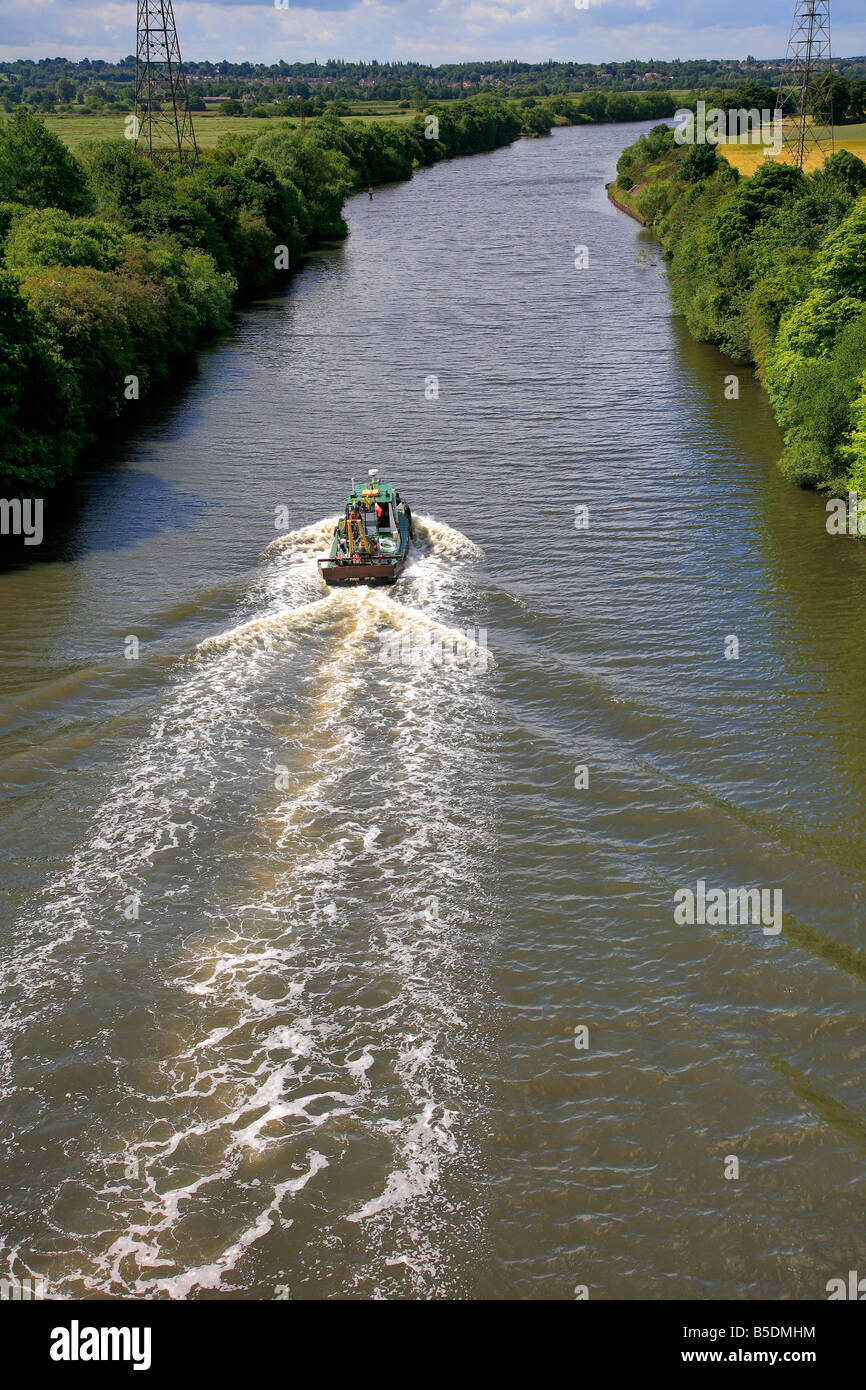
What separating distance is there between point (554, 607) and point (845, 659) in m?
8.33

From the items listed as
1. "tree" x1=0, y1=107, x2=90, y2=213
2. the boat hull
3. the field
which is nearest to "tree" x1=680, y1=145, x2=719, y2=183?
"tree" x1=0, y1=107, x2=90, y2=213

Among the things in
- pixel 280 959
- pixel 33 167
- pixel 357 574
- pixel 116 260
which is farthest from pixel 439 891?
pixel 33 167

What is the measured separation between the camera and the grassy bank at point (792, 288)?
134 ft

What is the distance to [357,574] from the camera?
35625mm

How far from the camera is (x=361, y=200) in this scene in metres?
137

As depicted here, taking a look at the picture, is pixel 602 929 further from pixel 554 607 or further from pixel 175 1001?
pixel 554 607

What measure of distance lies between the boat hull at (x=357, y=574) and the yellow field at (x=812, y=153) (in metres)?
67.8

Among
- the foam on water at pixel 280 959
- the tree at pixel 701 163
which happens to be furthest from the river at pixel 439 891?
the tree at pixel 701 163

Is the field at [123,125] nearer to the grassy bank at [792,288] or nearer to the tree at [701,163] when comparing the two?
the tree at [701,163]

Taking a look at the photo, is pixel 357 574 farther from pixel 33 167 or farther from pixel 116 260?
pixel 33 167

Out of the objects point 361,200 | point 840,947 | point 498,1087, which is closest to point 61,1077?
point 498,1087

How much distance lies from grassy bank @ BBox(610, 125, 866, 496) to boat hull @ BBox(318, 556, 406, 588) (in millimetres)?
15042

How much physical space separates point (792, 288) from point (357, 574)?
28148 mm
